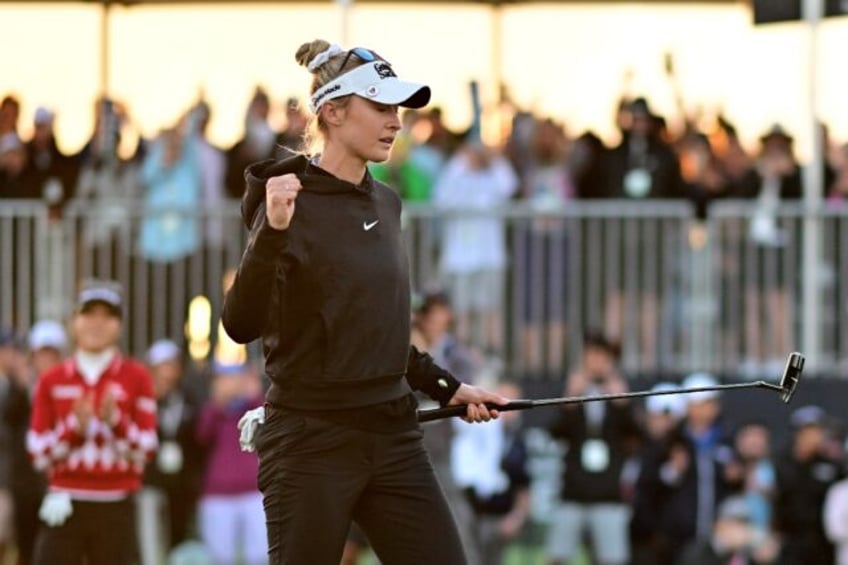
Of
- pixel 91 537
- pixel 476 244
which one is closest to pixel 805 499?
pixel 476 244

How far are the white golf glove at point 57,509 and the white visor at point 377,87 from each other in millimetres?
4436

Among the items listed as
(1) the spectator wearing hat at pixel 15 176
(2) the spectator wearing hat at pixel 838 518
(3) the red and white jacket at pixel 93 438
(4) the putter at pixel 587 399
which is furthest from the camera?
(1) the spectator wearing hat at pixel 15 176

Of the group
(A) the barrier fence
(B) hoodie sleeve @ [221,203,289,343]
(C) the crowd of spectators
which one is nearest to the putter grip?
(B) hoodie sleeve @ [221,203,289,343]

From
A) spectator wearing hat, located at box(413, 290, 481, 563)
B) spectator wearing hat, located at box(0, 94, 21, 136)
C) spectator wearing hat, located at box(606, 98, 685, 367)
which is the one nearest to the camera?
spectator wearing hat, located at box(413, 290, 481, 563)

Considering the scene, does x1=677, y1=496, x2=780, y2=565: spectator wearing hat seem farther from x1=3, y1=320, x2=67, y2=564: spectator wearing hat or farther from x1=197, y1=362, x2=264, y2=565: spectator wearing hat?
x1=3, y1=320, x2=67, y2=564: spectator wearing hat

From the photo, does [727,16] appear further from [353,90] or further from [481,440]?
[353,90]

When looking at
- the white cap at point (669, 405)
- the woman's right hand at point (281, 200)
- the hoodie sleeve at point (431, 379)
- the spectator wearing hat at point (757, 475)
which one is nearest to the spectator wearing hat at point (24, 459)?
the white cap at point (669, 405)

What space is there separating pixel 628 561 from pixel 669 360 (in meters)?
1.70

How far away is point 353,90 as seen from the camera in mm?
8703

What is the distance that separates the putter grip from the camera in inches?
350

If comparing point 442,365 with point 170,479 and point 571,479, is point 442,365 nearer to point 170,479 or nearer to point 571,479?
point 571,479

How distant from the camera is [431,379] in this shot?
905 centimetres

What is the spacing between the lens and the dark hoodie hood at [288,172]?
334 inches

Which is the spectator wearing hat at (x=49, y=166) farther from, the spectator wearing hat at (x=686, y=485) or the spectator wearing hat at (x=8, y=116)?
the spectator wearing hat at (x=686, y=485)
